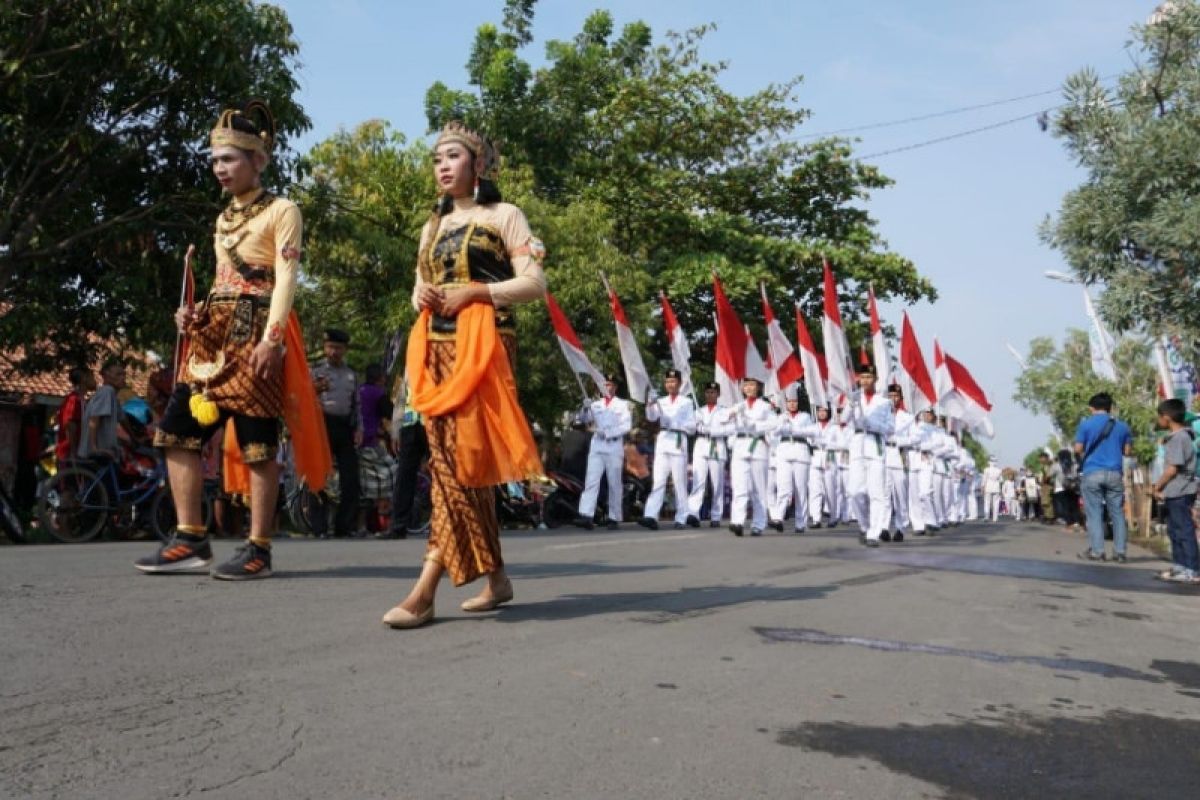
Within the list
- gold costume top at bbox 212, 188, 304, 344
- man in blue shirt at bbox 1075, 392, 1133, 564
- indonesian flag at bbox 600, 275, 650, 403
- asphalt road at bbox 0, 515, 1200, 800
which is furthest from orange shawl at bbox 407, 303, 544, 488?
indonesian flag at bbox 600, 275, 650, 403

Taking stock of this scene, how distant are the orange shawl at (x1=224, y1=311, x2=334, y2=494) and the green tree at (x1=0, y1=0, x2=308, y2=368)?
311 inches

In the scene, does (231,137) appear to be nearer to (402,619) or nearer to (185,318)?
(185,318)

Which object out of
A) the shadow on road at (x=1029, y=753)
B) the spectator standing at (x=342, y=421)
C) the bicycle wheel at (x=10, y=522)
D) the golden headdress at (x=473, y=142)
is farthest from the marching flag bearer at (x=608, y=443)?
the shadow on road at (x=1029, y=753)

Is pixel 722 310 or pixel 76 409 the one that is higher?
pixel 722 310

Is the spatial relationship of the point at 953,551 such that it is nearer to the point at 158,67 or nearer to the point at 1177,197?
the point at 1177,197

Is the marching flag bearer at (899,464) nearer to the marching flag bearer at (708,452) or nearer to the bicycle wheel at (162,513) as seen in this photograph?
the marching flag bearer at (708,452)

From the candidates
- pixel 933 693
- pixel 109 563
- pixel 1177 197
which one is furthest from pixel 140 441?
pixel 1177 197

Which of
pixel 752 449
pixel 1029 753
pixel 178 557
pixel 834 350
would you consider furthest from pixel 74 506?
pixel 834 350

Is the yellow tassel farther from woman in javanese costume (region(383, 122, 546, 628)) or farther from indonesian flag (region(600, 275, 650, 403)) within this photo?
indonesian flag (region(600, 275, 650, 403))

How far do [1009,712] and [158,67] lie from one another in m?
12.8

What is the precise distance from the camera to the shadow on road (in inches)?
127

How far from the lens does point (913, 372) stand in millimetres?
21172

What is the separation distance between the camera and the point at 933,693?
4262mm

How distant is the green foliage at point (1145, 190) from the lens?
38.4ft
